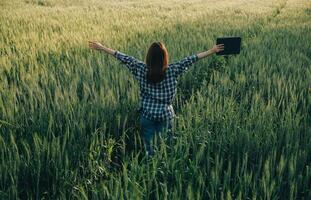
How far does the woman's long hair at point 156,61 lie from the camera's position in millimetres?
2260

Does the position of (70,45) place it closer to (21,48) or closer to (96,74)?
(21,48)

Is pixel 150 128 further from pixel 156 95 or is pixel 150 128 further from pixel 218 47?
pixel 218 47

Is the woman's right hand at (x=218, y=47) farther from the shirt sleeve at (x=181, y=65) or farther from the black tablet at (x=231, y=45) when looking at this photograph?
the shirt sleeve at (x=181, y=65)

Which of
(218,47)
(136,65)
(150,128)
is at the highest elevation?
(218,47)

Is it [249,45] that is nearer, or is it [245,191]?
[245,191]

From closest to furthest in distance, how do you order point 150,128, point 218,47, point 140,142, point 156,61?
point 140,142, point 156,61, point 150,128, point 218,47

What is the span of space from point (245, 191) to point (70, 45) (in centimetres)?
392

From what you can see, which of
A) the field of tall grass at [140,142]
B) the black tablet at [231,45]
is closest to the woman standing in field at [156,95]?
the field of tall grass at [140,142]

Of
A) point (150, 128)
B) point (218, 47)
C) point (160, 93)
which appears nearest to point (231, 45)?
point (218, 47)

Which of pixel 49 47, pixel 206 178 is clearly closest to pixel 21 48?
pixel 49 47

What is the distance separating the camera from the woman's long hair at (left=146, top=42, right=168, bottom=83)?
89.0 inches

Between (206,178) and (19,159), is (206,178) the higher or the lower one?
the lower one

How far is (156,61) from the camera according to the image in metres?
2.29

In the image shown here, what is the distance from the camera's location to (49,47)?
477cm
